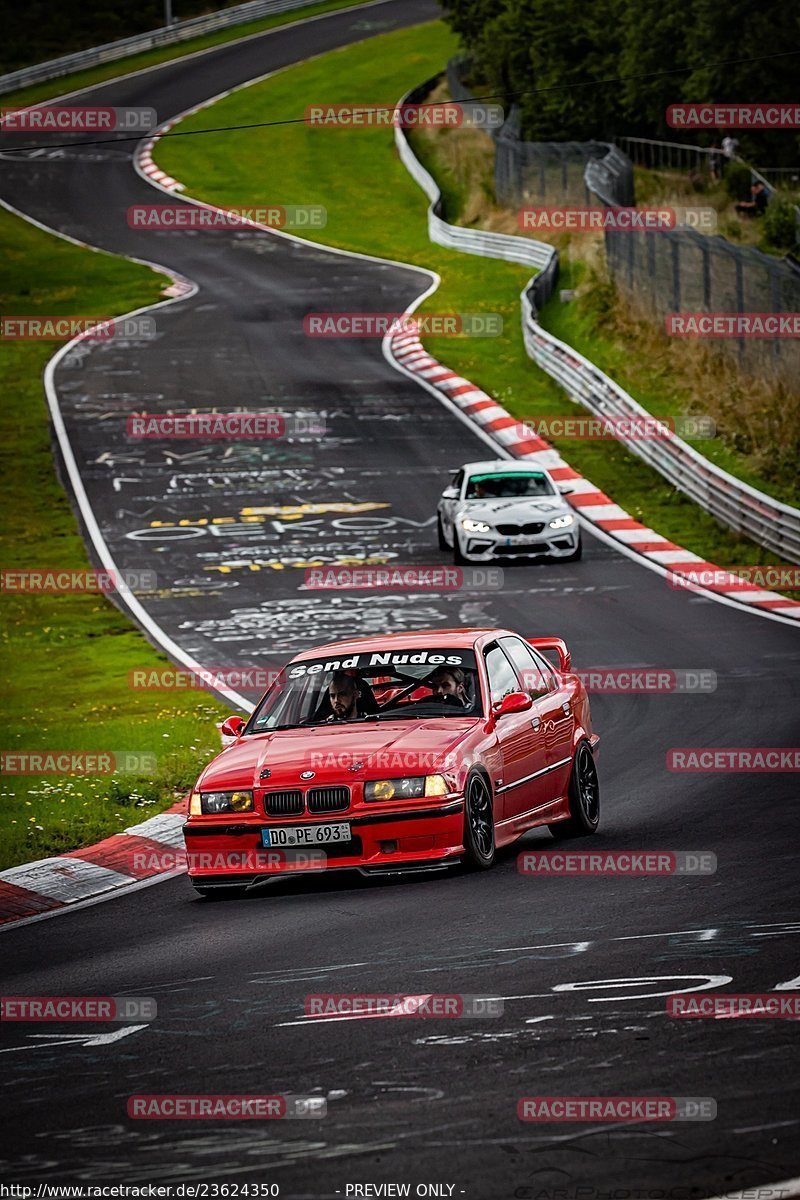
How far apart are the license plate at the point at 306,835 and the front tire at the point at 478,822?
68 cm

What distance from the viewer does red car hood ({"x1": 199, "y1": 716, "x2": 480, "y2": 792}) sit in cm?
1091

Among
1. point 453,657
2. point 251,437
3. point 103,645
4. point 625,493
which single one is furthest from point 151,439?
point 453,657

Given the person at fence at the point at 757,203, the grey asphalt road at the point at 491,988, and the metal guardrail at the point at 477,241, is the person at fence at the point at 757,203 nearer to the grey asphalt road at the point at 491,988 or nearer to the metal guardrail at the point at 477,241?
the metal guardrail at the point at 477,241

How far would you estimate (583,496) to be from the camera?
31250mm

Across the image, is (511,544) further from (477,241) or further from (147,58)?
(147,58)

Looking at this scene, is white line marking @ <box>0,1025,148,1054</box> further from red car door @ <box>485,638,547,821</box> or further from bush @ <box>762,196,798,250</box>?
bush @ <box>762,196,798,250</box>

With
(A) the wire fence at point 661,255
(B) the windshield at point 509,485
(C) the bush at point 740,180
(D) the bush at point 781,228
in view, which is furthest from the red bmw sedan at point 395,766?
(C) the bush at point 740,180

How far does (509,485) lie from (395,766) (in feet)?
56.9

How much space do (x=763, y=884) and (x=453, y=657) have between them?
279 cm

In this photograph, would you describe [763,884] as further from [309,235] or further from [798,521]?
[309,235]

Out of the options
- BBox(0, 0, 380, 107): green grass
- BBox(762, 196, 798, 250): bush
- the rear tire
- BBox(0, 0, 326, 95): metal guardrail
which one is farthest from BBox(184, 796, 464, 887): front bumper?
BBox(0, 0, 326, 95): metal guardrail

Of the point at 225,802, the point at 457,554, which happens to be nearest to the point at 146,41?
the point at 457,554

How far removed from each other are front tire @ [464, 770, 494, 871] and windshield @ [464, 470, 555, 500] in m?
16.5

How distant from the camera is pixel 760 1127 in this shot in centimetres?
595
